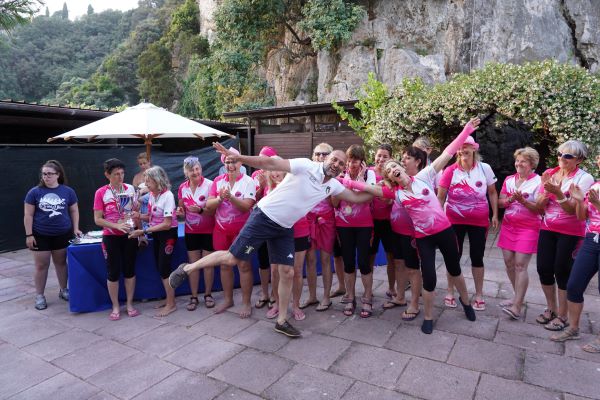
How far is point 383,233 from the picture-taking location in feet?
13.4

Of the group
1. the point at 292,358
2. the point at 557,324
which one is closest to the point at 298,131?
the point at 557,324

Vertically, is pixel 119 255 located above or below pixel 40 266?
above

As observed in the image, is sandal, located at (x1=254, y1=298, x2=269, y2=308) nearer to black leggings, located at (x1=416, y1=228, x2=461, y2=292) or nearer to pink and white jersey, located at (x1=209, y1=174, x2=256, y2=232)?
pink and white jersey, located at (x1=209, y1=174, x2=256, y2=232)

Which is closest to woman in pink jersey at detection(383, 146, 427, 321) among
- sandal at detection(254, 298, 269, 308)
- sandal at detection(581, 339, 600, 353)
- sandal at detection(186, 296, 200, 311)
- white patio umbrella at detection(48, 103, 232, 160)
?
sandal at detection(581, 339, 600, 353)

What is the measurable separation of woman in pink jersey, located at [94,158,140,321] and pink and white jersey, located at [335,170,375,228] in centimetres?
220

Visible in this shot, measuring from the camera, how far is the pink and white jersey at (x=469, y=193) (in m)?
3.79

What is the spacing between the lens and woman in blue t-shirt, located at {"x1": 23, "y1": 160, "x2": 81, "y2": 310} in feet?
14.0

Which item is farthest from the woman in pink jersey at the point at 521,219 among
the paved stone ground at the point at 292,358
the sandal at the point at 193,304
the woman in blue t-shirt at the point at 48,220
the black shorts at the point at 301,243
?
the woman in blue t-shirt at the point at 48,220

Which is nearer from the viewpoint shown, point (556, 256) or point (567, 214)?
point (567, 214)

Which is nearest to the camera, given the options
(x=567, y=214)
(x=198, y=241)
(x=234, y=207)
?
(x=567, y=214)

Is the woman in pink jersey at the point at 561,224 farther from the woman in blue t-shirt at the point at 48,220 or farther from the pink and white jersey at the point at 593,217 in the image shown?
the woman in blue t-shirt at the point at 48,220

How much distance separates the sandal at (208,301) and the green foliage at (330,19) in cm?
1458

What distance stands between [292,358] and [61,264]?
10.5 ft

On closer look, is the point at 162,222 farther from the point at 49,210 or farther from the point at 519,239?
the point at 519,239
